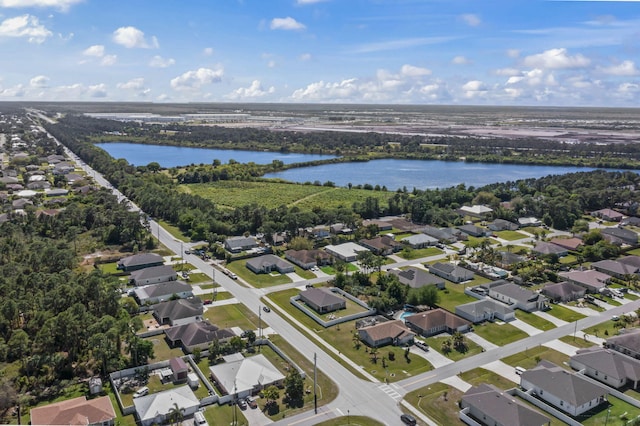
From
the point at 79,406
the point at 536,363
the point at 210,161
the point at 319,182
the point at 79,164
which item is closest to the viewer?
the point at 79,406

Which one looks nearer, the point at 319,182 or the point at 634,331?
the point at 634,331

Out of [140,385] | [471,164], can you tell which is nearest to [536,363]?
[140,385]

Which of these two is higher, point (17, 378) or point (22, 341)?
point (22, 341)

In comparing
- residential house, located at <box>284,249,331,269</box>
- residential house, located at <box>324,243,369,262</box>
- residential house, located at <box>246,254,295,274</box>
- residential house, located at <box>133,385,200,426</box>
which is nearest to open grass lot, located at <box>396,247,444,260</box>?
residential house, located at <box>324,243,369,262</box>

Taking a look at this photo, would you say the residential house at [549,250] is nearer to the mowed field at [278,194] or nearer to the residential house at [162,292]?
the mowed field at [278,194]

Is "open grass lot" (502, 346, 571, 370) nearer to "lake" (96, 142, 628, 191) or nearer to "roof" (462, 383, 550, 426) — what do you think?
"roof" (462, 383, 550, 426)

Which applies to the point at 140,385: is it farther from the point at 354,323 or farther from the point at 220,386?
the point at 354,323
